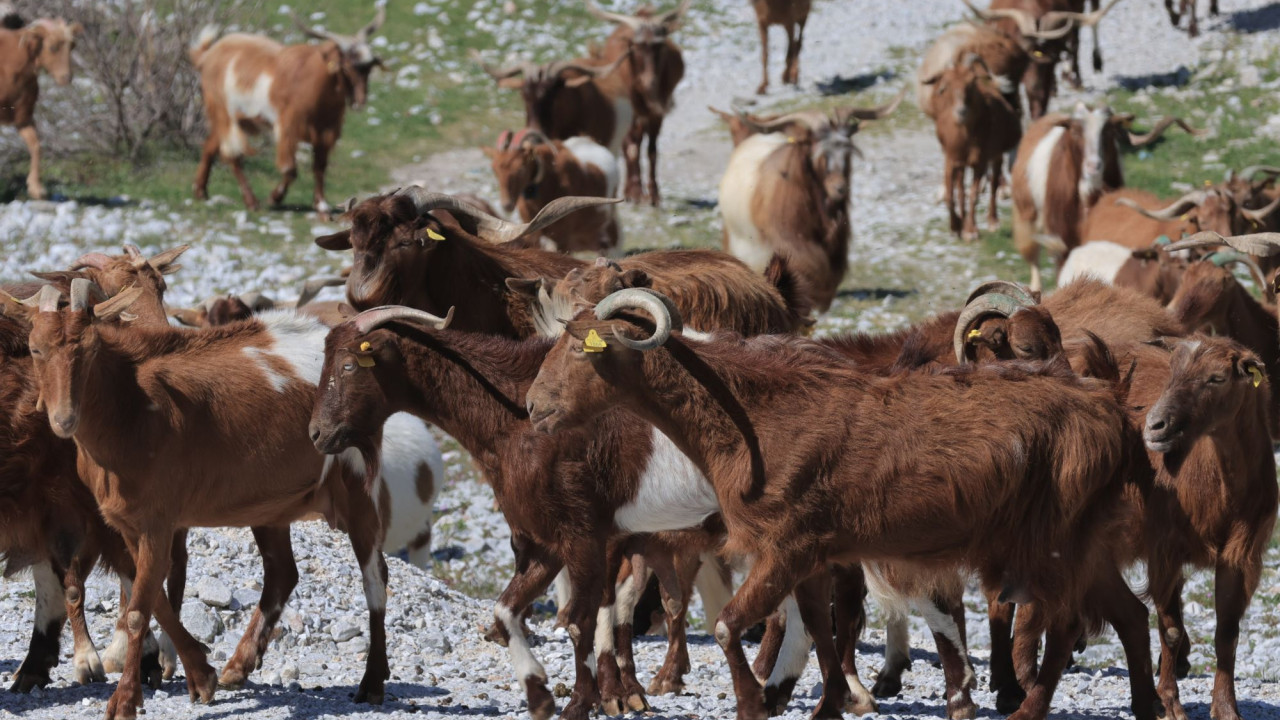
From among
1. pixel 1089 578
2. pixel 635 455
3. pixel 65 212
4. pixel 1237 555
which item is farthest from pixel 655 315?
pixel 65 212

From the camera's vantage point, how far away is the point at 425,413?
7.11m

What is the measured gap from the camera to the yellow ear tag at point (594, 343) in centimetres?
636

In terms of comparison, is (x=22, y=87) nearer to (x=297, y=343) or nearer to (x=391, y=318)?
(x=297, y=343)

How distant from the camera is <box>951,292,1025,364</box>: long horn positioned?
7.88 meters

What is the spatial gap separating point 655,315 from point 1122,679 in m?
3.32

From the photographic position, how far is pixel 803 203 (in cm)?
1467

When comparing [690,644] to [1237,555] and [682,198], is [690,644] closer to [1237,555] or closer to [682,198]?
[1237,555]

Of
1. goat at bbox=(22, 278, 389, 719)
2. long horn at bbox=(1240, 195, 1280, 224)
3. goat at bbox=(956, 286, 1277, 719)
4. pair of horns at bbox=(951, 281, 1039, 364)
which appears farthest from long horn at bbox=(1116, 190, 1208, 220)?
goat at bbox=(22, 278, 389, 719)

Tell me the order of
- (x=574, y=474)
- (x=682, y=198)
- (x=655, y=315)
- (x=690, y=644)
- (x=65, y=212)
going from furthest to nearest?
(x=682, y=198) < (x=65, y=212) < (x=690, y=644) < (x=574, y=474) < (x=655, y=315)

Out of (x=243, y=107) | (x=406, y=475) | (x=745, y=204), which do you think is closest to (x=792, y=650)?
(x=406, y=475)

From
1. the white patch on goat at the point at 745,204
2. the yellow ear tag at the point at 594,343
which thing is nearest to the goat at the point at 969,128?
the white patch on goat at the point at 745,204

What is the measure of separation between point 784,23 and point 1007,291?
16.5m

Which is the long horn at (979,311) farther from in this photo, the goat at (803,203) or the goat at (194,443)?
the goat at (803,203)

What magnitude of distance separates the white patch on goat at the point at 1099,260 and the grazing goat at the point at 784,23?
9946mm
